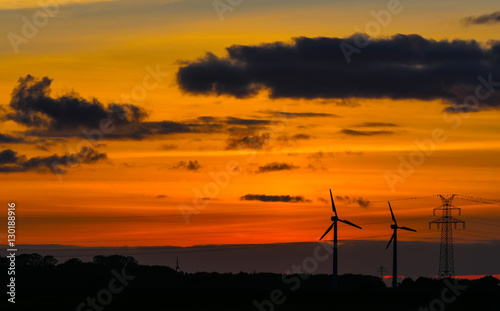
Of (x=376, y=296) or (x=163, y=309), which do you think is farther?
(x=376, y=296)

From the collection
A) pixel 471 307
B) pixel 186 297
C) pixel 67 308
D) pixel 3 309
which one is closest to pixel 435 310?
pixel 471 307

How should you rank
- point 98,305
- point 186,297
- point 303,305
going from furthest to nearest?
point 186,297
point 303,305
point 98,305

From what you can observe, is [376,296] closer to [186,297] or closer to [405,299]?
[405,299]

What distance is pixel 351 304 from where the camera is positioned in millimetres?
178500

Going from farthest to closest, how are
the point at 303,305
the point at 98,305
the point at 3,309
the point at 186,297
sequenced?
1. the point at 186,297
2. the point at 303,305
3. the point at 98,305
4. the point at 3,309

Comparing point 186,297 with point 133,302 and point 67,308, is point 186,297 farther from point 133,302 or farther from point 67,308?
point 67,308

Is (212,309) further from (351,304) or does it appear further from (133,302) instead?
(351,304)

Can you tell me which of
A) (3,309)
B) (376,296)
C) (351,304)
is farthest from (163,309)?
(376,296)

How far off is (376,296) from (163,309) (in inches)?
2334

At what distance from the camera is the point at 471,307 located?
17662 centimetres

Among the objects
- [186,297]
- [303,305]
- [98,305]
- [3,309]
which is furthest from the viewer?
[186,297]

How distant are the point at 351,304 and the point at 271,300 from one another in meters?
16.5

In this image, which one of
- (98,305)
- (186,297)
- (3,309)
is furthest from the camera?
(186,297)

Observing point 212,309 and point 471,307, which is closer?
point 212,309
